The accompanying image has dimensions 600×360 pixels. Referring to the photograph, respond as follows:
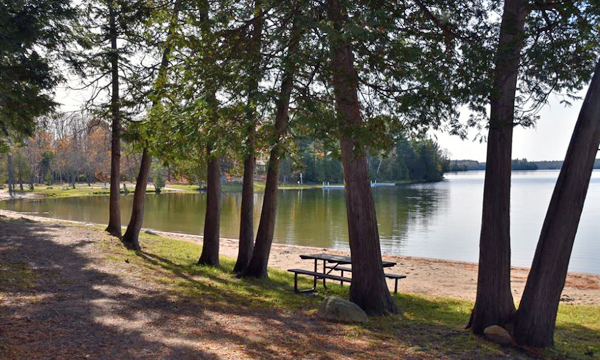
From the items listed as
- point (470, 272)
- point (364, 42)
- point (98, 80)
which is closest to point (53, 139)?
point (98, 80)

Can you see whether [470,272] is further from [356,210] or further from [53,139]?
[53,139]

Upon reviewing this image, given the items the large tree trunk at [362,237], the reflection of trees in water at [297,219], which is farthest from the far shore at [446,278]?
the large tree trunk at [362,237]

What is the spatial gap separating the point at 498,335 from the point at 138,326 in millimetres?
4470

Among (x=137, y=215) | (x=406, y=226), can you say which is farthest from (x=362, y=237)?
(x=406, y=226)

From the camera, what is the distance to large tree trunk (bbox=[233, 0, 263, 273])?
7424mm

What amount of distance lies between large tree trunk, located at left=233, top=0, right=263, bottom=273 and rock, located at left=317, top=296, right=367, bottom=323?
2443 mm

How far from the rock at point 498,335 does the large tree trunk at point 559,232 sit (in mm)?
123

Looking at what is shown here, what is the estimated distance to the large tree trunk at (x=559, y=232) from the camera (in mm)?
6520

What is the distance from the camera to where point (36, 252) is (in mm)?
10586

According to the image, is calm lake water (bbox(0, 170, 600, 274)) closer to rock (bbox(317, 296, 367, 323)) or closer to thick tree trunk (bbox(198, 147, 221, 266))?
thick tree trunk (bbox(198, 147, 221, 266))

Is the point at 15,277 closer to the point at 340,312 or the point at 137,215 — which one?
the point at 340,312

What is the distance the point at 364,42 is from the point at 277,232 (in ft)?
65.8

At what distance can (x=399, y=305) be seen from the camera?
31.8ft

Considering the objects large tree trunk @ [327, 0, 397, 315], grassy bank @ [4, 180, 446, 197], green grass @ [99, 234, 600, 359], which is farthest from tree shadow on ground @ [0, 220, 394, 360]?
grassy bank @ [4, 180, 446, 197]
